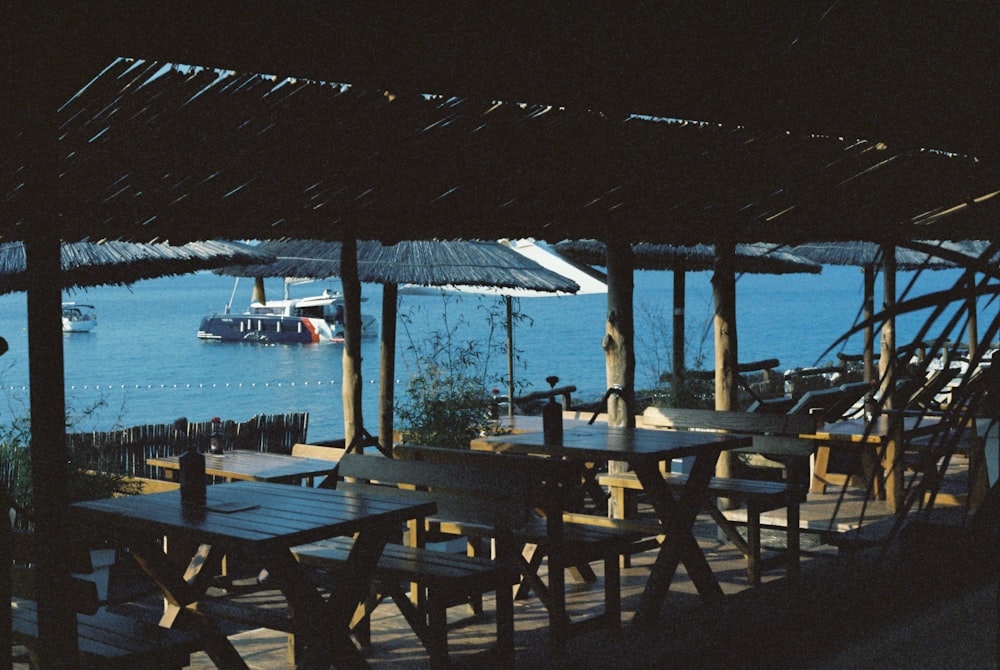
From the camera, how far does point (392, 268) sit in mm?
7797

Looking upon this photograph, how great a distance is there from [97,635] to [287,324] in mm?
52378

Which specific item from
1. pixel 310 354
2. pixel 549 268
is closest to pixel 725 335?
pixel 549 268

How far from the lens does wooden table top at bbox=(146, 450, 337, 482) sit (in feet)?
20.2

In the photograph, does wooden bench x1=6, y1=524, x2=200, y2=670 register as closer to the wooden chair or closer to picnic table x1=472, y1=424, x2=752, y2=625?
picnic table x1=472, y1=424, x2=752, y2=625

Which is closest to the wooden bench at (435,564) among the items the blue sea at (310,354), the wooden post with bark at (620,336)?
the wooden post with bark at (620,336)

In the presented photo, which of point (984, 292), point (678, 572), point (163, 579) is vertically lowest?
point (678, 572)

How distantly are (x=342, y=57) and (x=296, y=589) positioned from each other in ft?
6.00

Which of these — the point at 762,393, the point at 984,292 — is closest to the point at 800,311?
the point at 762,393

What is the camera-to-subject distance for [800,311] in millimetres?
93750

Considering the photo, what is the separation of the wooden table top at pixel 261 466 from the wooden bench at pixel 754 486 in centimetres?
165

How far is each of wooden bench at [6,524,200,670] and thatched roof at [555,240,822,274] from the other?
6.36 m

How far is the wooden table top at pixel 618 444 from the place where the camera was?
4875 millimetres

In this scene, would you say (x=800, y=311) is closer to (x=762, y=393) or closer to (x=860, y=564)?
(x=762, y=393)

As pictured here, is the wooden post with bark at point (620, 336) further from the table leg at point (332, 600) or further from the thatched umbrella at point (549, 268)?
the table leg at point (332, 600)
